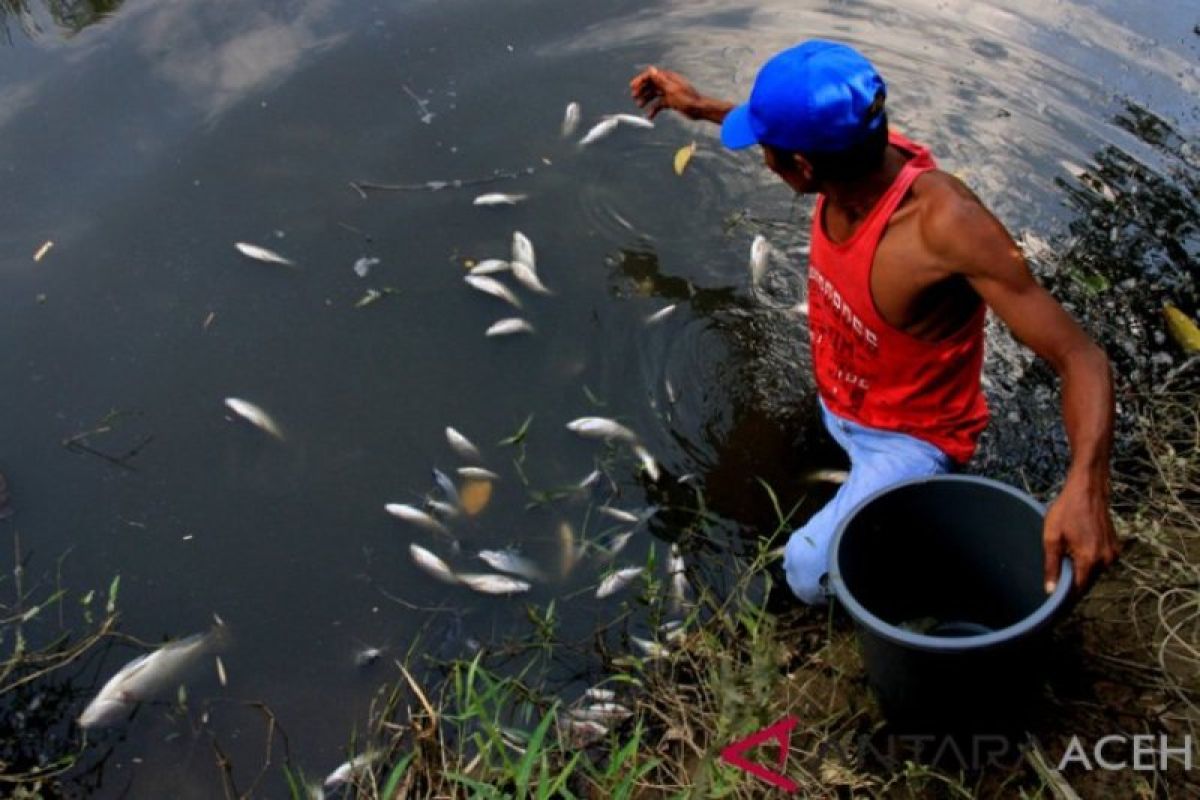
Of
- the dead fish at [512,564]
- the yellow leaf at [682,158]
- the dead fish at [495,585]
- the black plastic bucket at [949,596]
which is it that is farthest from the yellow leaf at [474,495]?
the yellow leaf at [682,158]

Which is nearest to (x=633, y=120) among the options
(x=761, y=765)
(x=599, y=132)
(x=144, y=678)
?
(x=599, y=132)

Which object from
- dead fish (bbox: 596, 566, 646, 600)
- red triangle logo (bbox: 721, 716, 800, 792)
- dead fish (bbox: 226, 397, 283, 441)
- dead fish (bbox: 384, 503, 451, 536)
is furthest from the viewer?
dead fish (bbox: 226, 397, 283, 441)

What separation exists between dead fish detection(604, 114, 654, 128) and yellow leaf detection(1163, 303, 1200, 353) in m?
2.75

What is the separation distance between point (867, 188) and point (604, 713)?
6.03 ft

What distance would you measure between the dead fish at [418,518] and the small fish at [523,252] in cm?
142

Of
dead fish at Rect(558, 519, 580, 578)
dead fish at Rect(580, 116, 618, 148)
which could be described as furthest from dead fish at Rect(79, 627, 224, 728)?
dead fish at Rect(580, 116, 618, 148)

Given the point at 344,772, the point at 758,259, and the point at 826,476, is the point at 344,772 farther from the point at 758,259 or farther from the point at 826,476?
the point at 758,259

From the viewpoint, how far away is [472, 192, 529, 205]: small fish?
18.1ft

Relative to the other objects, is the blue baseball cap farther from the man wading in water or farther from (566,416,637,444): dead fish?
(566,416,637,444): dead fish

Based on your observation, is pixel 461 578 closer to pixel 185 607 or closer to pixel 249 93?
pixel 185 607

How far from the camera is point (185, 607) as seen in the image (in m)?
4.11

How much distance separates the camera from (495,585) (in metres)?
4.06

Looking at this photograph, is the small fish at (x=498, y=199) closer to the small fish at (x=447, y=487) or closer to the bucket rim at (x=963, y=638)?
the small fish at (x=447, y=487)

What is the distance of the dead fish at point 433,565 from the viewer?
413cm
